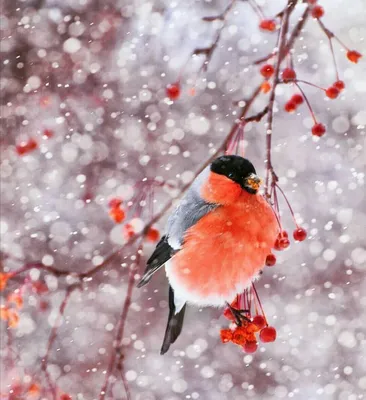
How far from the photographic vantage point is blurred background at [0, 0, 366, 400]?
88.5 inches

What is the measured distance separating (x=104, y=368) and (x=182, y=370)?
564 mm

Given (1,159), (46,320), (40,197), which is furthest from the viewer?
(46,320)

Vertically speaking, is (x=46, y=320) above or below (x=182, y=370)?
above

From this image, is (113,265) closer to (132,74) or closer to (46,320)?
(46,320)

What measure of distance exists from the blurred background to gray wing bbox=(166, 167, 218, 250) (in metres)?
1.10

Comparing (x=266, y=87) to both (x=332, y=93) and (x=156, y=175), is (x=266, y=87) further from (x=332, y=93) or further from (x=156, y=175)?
(x=156, y=175)

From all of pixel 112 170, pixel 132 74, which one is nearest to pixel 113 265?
pixel 112 170

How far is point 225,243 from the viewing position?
888 millimetres

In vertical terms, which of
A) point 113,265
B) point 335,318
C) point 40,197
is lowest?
point 335,318

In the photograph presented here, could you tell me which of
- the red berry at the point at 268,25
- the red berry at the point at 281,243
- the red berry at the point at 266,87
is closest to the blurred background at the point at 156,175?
the red berry at the point at 268,25

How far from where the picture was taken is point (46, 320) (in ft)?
9.50

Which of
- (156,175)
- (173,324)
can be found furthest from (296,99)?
(156,175)

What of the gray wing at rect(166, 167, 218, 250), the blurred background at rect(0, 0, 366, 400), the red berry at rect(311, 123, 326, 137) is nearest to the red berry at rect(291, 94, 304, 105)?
the red berry at rect(311, 123, 326, 137)

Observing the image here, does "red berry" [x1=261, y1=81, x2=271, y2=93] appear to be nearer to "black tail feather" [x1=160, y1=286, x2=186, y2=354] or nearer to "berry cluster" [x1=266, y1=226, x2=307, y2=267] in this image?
"berry cluster" [x1=266, y1=226, x2=307, y2=267]
